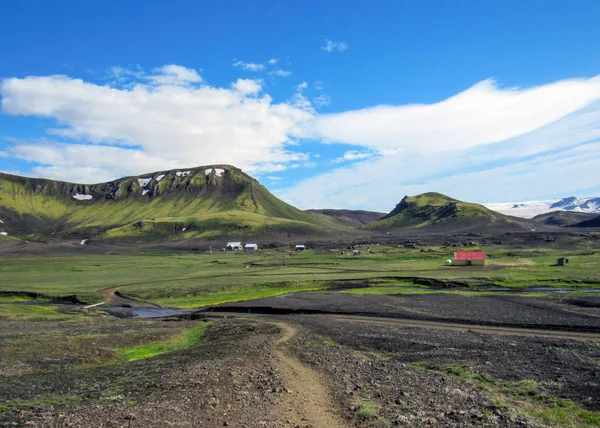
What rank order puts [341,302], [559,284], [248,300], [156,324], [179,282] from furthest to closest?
[179,282] → [559,284] → [248,300] → [341,302] → [156,324]

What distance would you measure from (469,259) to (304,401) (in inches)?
3954

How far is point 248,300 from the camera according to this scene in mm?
71812

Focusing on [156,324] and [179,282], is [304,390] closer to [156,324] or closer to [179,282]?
[156,324]

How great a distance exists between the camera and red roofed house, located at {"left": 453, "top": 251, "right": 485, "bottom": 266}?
114m

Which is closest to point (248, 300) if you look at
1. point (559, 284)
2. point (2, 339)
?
point (2, 339)

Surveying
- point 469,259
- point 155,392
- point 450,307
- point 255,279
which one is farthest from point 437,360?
point 469,259

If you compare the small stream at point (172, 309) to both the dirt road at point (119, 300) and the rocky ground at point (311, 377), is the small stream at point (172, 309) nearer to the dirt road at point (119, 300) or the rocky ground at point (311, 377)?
the dirt road at point (119, 300)

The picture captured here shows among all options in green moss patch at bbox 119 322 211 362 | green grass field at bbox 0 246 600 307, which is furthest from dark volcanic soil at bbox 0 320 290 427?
green grass field at bbox 0 246 600 307

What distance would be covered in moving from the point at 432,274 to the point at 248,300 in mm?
45147

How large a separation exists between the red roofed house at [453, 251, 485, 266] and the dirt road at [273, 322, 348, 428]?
91622 millimetres

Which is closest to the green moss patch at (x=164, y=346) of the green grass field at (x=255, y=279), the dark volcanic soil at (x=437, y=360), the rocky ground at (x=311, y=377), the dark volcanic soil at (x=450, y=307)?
the rocky ground at (x=311, y=377)

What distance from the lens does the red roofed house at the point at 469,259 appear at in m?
114

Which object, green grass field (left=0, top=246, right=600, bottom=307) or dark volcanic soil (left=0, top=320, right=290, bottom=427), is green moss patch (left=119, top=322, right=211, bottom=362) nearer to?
dark volcanic soil (left=0, top=320, right=290, bottom=427)

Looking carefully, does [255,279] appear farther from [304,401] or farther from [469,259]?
[304,401]
